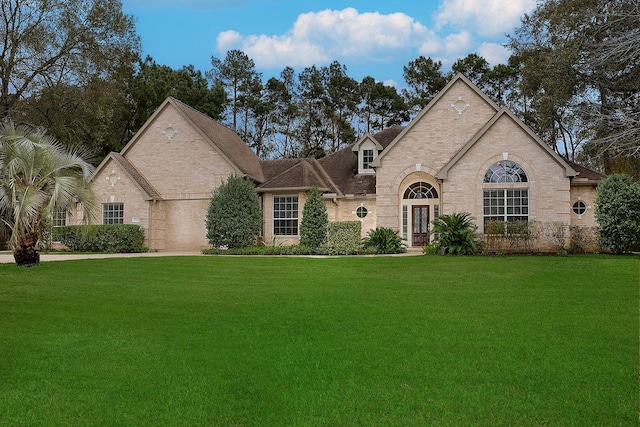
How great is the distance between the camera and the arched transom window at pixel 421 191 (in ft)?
81.9

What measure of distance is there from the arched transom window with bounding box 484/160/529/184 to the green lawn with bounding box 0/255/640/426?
9942 millimetres

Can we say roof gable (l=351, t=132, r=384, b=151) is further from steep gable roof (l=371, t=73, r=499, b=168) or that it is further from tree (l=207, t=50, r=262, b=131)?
tree (l=207, t=50, r=262, b=131)

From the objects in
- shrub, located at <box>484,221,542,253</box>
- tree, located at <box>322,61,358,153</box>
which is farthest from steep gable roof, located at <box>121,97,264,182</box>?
tree, located at <box>322,61,358,153</box>

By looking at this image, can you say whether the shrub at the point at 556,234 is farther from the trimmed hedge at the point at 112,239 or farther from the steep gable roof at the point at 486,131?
the trimmed hedge at the point at 112,239

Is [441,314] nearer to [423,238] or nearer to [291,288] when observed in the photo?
[291,288]

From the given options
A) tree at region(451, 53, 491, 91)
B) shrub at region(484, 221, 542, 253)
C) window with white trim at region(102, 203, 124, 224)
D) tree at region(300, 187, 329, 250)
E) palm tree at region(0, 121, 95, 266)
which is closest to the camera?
palm tree at region(0, 121, 95, 266)

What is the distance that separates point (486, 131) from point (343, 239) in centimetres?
769

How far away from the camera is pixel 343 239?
2259cm

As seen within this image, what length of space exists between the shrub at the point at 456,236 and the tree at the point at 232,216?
8.57m

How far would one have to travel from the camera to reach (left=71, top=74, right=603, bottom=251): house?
22688 millimetres

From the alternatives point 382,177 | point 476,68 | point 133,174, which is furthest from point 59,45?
point 476,68

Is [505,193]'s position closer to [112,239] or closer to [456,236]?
[456,236]

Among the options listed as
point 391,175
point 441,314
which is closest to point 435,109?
point 391,175

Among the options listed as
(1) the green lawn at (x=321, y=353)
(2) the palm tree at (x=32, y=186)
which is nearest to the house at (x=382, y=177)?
(2) the palm tree at (x=32, y=186)
